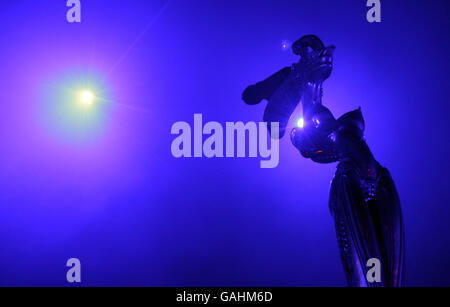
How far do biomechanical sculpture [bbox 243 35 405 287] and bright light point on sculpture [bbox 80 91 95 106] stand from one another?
1.14 metres

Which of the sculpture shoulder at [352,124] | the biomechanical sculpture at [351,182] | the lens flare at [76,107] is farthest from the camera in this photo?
the lens flare at [76,107]

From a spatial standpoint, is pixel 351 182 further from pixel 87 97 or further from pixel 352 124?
pixel 87 97

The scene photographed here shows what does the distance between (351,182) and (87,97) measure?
1.46m

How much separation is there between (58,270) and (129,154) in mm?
675

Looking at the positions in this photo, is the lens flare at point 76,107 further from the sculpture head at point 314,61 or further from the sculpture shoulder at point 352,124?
the sculpture shoulder at point 352,124

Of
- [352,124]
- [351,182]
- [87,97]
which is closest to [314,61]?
[352,124]

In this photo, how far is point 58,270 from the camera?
1734 millimetres

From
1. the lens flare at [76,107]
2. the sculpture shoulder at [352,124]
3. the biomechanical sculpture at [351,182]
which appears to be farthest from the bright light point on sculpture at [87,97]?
the sculpture shoulder at [352,124]

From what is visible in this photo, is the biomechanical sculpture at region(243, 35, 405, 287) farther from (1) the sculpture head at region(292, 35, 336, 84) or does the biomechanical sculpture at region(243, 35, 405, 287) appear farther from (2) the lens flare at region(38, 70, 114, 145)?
(2) the lens flare at region(38, 70, 114, 145)

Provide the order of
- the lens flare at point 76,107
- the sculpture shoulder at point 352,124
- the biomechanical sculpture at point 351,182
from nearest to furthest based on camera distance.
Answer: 1. the biomechanical sculpture at point 351,182
2. the sculpture shoulder at point 352,124
3. the lens flare at point 76,107

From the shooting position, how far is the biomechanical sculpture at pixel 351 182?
0.87 m

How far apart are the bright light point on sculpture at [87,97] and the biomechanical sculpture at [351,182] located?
3.74ft

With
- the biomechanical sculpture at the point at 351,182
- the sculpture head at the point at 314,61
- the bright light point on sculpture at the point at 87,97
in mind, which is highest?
the bright light point on sculpture at the point at 87,97

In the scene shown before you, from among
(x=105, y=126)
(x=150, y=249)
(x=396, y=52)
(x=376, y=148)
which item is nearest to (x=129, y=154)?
(x=105, y=126)
